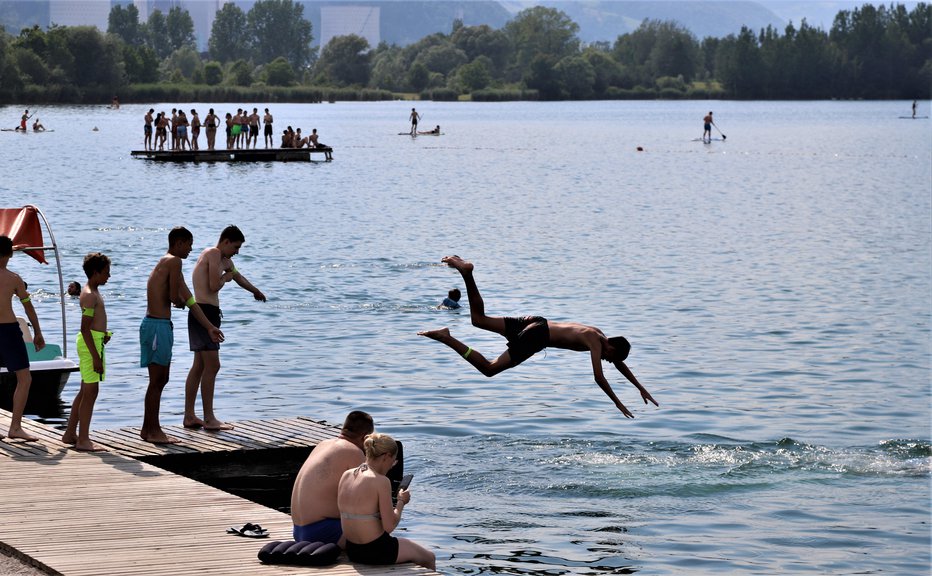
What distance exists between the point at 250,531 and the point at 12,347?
391cm

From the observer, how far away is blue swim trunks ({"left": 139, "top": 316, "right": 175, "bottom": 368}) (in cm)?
1213

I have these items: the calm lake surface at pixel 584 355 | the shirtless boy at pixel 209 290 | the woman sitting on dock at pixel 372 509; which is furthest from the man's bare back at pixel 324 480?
the shirtless boy at pixel 209 290

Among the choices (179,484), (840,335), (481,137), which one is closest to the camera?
(179,484)

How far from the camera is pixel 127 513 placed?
409 inches

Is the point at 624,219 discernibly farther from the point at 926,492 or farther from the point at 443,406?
the point at 926,492

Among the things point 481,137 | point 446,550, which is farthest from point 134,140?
point 446,550

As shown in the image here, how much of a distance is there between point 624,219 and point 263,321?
23.5 metres

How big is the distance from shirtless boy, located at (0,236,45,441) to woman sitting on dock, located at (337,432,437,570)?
4673 millimetres

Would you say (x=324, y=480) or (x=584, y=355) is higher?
(x=324, y=480)

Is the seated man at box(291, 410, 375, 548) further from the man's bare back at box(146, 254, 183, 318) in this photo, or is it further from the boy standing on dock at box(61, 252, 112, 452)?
the man's bare back at box(146, 254, 183, 318)

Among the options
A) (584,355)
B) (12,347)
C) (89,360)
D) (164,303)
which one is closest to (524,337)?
(164,303)

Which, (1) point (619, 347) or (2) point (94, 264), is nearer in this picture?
(2) point (94, 264)

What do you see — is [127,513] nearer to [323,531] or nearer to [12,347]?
[323,531]

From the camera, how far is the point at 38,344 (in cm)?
1262
